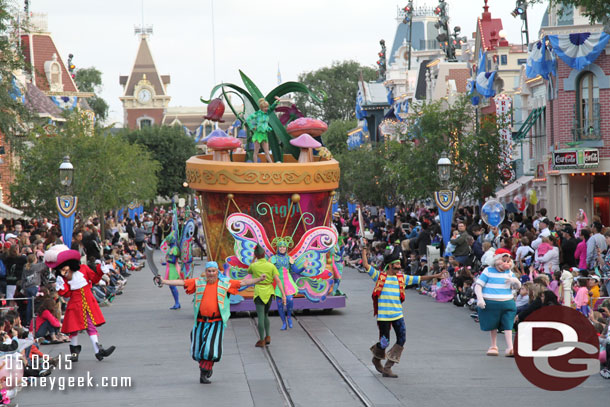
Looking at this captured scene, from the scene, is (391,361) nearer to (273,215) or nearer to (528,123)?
(273,215)

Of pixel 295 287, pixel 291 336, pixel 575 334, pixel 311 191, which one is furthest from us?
pixel 311 191

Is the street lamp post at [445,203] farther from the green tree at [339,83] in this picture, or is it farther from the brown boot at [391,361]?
the green tree at [339,83]

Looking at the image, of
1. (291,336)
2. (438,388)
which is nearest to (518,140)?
(291,336)

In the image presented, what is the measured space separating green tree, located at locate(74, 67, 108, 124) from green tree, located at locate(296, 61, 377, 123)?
798 inches

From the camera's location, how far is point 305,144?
20125mm

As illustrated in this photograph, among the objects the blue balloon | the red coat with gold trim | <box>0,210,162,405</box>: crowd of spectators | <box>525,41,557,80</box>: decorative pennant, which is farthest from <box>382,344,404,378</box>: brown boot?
<box>525,41,557,80</box>: decorative pennant

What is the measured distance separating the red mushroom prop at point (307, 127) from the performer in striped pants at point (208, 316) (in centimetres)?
805

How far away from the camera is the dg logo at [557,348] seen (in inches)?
479

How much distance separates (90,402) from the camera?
444 inches

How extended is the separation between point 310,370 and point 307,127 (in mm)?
8362

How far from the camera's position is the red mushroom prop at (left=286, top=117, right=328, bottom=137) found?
20.5m

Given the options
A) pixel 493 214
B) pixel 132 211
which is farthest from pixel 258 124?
pixel 132 211

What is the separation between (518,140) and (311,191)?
18728 mm

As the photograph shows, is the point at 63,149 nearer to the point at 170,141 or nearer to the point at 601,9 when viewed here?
the point at 601,9
